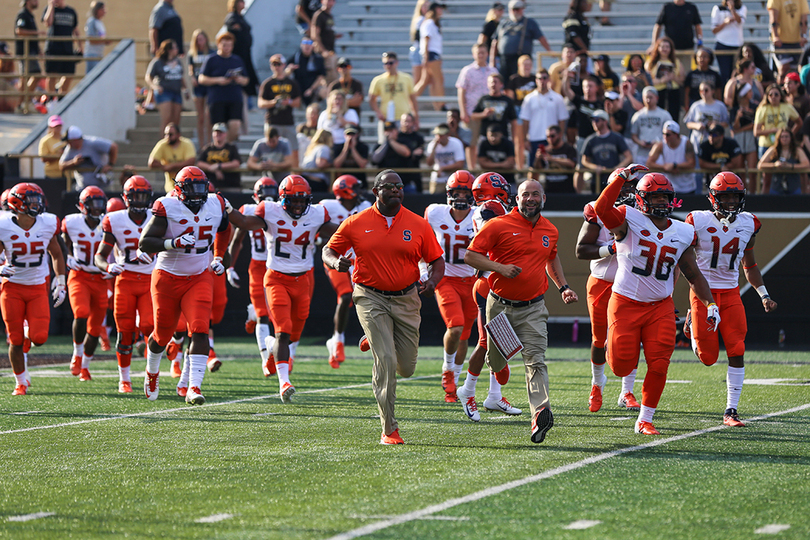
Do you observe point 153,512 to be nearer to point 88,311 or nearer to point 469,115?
point 88,311

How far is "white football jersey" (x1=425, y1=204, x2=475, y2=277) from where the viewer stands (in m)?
9.86

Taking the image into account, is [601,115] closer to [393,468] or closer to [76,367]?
[76,367]

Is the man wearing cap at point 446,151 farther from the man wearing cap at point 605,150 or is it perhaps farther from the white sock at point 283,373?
the white sock at point 283,373

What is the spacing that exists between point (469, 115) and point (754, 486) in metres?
12.6

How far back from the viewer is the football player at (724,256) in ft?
28.1

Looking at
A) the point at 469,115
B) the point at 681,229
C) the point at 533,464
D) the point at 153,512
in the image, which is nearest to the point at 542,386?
the point at 533,464

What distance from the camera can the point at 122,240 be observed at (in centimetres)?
1139

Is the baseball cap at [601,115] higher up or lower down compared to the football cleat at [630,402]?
higher up

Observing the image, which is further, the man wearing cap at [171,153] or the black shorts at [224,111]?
the black shorts at [224,111]

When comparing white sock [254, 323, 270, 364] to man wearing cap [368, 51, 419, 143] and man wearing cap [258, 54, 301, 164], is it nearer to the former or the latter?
man wearing cap [258, 54, 301, 164]

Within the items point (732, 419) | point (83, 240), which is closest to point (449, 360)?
point (732, 419)

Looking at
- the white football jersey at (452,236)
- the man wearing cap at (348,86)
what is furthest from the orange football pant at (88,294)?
the man wearing cap at (348,86)

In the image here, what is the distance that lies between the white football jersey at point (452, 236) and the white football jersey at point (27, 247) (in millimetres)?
4003

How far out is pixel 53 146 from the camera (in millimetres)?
17828
